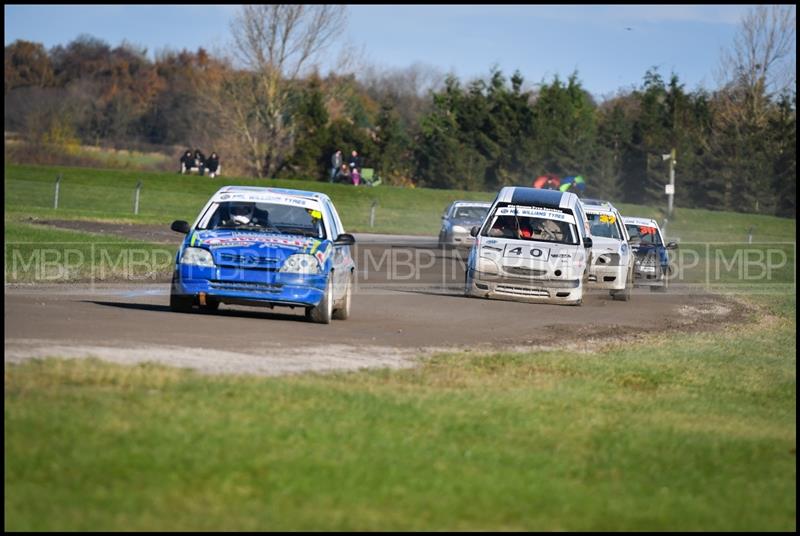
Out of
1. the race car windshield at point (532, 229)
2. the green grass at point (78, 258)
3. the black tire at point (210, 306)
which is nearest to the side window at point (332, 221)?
the black tire at point (210, 306)

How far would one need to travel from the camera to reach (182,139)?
336 feet

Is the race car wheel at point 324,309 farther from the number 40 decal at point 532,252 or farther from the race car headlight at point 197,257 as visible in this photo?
the number 40 decal at point 532,252

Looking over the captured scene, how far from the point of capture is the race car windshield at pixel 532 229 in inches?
854

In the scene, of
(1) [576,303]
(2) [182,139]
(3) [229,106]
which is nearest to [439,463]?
(1) [576,303]

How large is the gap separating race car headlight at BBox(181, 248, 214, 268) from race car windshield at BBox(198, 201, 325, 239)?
687 millimetres

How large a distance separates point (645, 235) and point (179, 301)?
48.5 ft

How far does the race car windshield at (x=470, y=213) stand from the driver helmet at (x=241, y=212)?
67.4ft

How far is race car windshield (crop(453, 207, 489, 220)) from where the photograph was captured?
36.8 metres

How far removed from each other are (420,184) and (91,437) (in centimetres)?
6480

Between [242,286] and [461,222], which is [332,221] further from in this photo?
[461,222]

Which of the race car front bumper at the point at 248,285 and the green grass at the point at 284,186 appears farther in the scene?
the green grass at the point at 284,186

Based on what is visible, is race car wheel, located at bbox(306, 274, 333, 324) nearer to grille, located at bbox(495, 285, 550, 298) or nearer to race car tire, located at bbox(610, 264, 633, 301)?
grille, located at bbox(495, 285, 550, 298)

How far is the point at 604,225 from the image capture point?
2544cm

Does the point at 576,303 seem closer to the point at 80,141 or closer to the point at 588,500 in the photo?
the point at 588,500
